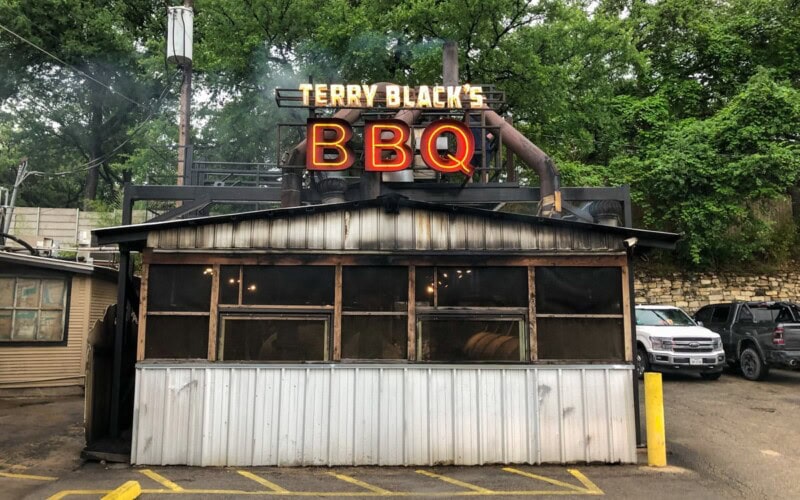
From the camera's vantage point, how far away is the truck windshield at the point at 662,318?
13.1m

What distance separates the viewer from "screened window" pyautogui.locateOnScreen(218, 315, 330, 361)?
6.68 meters

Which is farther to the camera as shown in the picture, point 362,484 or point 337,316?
point 337,316

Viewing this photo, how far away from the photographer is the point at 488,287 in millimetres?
6910

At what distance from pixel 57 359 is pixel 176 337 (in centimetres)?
706

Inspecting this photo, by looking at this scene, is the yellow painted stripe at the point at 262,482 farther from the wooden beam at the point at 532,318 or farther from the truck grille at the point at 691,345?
the truck grille at the point at 691,345

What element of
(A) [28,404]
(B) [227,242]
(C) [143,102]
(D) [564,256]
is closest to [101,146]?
(C) [143,102]

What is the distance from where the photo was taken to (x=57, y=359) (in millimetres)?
11664

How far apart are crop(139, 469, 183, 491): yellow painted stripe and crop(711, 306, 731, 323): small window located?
1397 cm

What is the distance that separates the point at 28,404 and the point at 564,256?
35.5 feet

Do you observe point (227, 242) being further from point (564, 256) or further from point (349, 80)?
point (349, 80)

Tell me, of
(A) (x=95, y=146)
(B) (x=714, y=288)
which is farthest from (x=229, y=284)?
(A) (x=95, y=146)

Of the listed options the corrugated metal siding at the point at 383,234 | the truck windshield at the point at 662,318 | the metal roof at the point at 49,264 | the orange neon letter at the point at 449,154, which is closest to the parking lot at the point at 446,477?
the corrugated metal siding at the point at 383,234

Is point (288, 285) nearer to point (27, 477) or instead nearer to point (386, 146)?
point (386, 146)

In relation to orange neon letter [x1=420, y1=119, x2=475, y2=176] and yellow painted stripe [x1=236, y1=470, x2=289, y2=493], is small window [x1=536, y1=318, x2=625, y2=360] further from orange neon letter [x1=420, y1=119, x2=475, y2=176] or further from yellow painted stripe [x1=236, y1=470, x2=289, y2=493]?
yellow painted stripe [x1=236, y1=470, x2=289, y2=493]
